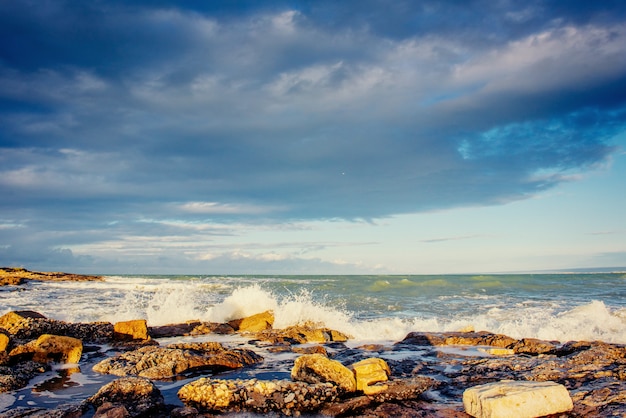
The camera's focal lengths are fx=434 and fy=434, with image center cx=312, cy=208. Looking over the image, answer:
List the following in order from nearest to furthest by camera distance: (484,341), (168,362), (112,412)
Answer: (112,412), (168,362), (484,341)

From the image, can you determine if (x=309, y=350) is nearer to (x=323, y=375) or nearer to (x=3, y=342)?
(x=323, y=375)

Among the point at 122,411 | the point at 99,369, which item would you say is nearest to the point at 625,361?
the point at 122,411

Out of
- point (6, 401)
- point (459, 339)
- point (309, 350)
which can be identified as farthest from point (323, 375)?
point (459, 339)

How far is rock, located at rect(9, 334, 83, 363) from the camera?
7.05 metres

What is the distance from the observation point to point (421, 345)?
9.17m

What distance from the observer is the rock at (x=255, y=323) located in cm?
1176

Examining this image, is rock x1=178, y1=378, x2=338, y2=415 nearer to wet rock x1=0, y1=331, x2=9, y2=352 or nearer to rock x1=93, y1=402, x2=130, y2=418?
rock x1=93, y1=402, x2=130, y2=418

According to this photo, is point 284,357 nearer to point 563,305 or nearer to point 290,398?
point 290,398

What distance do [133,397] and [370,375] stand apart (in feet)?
9.10

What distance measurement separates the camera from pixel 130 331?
379 inches

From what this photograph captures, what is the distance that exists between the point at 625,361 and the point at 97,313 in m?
14.5

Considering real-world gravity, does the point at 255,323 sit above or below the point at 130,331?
below

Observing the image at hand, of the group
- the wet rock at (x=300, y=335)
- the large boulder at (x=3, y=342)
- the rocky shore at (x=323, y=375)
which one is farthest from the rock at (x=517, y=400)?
the large boulder at (x=3, y=342)

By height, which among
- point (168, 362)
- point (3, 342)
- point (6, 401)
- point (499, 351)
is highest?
point (3, 342)
